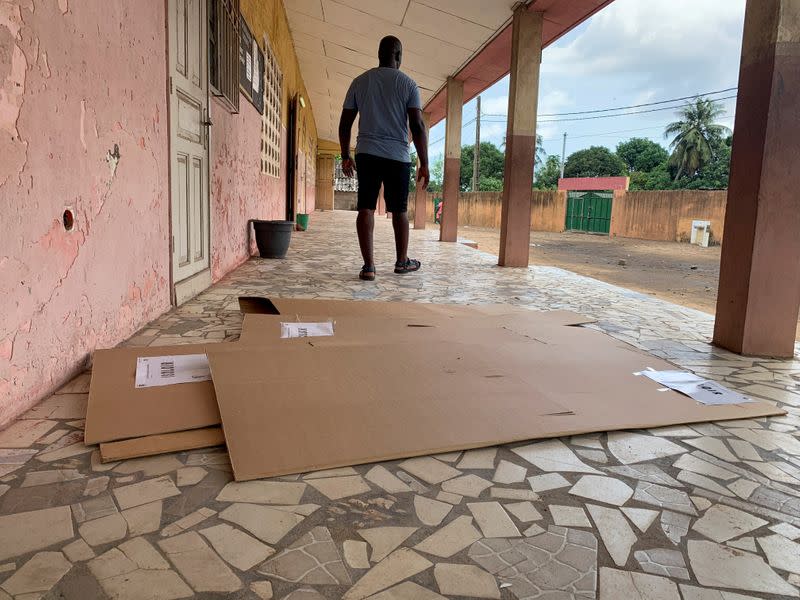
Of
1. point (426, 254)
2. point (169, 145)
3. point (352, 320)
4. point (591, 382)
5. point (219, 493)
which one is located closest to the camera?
point (219, 493)

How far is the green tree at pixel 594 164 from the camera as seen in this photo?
4450 cm

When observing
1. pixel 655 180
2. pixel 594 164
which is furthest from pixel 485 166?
pixel 655 180

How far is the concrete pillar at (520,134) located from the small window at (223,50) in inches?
103

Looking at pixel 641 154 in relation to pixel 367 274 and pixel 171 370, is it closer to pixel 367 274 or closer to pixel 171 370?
pixel 367 274

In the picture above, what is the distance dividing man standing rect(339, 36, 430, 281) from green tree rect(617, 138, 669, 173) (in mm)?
43548

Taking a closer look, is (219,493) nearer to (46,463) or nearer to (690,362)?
(46,463)

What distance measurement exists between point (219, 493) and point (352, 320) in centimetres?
135

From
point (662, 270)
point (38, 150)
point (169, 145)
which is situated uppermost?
point (169, 145)

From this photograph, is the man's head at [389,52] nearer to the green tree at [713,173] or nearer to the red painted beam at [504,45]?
the red painted beam at [504,45]

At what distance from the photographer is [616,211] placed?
20094mm

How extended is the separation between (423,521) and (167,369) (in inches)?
40.5

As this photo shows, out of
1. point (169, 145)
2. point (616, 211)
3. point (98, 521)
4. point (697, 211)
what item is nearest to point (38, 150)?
point (98, 521)

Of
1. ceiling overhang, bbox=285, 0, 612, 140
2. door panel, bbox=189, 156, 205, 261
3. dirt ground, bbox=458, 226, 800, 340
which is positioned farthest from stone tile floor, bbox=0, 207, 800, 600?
ceiling overhang, bbox=285, 0, 612, 140

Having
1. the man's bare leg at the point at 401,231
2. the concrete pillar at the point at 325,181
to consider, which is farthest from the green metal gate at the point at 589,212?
the man's bare leg at the point at 401,231
